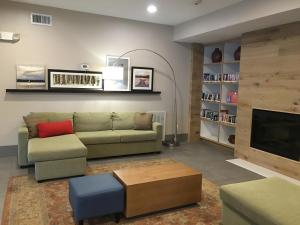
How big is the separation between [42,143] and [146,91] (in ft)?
8.30

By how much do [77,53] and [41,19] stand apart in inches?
33.0

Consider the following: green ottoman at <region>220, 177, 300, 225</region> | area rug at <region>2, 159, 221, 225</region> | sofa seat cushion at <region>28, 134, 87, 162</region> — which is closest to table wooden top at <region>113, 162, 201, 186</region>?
area rug at <region>2, 159, 221, 225</region>

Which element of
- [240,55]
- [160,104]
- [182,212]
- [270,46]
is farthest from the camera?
[160,104]

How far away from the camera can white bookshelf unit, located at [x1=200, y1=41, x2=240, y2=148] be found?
5242 mm

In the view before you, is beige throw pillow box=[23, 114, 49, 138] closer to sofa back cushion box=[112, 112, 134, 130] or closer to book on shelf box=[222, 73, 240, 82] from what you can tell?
sofa back cushion box=[112, 112, 134, 130]

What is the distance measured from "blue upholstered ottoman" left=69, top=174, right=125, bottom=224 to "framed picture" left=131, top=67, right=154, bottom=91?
122 inches

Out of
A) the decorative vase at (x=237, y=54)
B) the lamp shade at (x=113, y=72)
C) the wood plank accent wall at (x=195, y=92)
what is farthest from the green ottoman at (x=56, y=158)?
the decorative vase at (x=237, y=54)

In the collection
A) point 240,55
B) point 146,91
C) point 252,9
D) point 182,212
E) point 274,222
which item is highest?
point 252,9

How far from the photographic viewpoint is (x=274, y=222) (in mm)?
1852

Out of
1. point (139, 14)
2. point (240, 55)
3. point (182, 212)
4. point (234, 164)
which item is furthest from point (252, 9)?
point (182, 212)

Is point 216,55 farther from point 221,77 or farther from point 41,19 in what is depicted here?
point 41,19

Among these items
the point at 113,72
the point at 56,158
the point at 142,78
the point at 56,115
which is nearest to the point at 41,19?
the point at 113,72

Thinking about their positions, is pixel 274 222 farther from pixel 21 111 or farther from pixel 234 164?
pixel 21 111

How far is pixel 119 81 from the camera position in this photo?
5.27 metres
